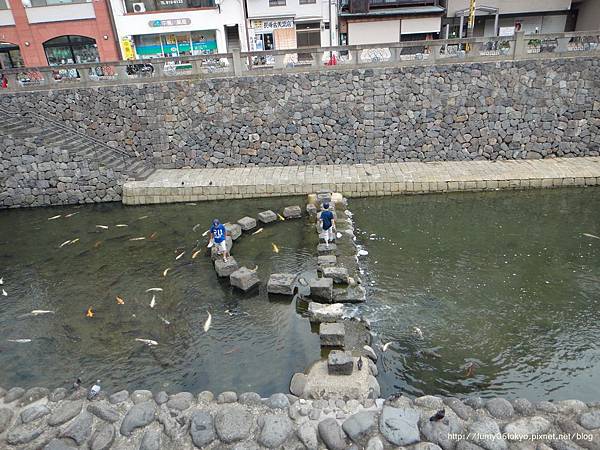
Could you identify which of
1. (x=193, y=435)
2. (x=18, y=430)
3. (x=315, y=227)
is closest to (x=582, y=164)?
(x=315, y=227)

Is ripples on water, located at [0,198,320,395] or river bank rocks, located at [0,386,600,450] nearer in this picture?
river bank rocks, located at [0,386,600,450]

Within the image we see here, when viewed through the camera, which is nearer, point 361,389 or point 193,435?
point 193,435

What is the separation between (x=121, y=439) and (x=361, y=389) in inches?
154

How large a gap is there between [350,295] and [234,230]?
207 inches

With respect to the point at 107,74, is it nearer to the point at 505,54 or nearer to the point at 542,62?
the point at 505,54

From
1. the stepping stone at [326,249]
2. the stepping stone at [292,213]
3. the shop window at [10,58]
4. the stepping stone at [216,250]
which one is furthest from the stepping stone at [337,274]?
the shop window at [10,58]

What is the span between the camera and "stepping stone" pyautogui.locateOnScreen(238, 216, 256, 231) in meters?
14.3

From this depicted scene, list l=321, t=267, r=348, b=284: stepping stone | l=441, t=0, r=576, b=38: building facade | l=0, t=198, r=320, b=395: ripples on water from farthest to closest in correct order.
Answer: l=441, t=0, r=576, b=38: building facade
l=321, t=267, r=348, b=284: stepping stone
l=0, t=198, r=320, b=395: ripples on water

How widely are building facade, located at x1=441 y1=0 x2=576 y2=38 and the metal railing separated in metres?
12.8

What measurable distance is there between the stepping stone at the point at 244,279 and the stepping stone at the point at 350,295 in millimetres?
2218

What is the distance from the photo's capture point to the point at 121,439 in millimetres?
6254

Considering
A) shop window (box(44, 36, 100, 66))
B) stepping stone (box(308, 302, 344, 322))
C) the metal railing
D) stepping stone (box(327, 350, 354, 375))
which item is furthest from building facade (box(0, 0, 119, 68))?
stepping stone (box(327, 350, 354, 375))

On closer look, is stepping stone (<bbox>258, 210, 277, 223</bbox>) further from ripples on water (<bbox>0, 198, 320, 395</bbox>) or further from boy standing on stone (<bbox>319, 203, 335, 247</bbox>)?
boy standing on stone (<bbox>319, 203, 335, 247</bbox>)

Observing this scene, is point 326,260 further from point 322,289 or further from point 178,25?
point 178,25
